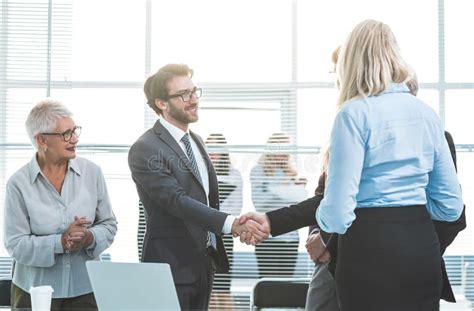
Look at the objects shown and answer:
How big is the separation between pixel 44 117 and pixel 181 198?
0.68 metres

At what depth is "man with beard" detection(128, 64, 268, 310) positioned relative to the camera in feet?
11.7

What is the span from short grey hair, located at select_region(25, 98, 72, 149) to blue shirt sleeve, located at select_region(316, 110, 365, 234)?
150 cm

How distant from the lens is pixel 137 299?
2234mm

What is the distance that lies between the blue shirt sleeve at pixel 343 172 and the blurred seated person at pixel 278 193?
2426mm

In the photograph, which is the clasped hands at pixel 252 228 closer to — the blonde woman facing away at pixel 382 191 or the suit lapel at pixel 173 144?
the suit lapel at pixel 173 144

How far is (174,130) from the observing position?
3.78 metres

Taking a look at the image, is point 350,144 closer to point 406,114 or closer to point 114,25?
point 406,114

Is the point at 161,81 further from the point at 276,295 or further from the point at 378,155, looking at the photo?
the point at 378,155

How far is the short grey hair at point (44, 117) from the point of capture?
366 cm

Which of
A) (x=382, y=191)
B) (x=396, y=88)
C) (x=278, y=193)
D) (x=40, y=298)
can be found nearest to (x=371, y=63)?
(x=396, y=88)

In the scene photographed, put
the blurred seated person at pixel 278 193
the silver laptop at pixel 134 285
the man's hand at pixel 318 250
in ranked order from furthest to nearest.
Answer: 1. the blurred seated person at pixel 278 193
2. the man's hand at pixel 318 250
3. the silver laptop at pixel 134 285

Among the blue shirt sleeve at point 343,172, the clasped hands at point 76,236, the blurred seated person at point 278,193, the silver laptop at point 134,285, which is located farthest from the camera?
the blurred seated person at point 278,193

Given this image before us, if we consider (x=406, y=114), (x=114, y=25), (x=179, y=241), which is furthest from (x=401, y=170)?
(x=114, y=25)

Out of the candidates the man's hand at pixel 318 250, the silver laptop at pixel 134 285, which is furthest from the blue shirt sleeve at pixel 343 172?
the silver laptop at pixel 134 285
